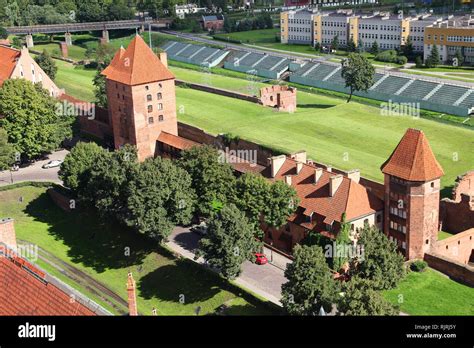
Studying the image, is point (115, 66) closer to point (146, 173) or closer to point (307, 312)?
point (146, 173)

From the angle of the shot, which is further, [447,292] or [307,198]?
[307,198]

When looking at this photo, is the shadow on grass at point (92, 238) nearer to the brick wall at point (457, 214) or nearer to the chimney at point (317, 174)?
the chimney at point (317, 174)

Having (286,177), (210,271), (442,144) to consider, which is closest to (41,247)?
(210,271)

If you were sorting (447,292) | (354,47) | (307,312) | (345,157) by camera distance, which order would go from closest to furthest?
(307,312) < (447,292) < (345,157) < (354,47)

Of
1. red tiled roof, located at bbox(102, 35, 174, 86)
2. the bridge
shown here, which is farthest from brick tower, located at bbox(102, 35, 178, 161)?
the bridge

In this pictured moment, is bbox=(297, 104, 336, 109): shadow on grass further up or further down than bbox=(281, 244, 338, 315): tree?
further up

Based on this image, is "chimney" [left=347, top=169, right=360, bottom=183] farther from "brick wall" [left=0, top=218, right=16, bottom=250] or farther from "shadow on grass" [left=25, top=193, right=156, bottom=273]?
"brick wall" [left=0, top=218, right=16, bottom=250]
